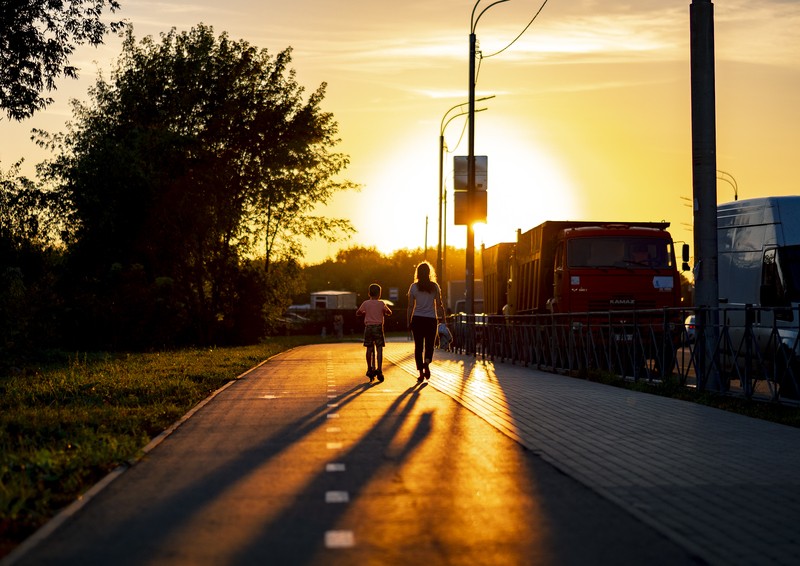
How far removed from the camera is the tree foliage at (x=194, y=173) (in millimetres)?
38281

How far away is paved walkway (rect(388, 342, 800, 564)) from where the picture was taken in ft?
21.1

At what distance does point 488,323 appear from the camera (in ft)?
98.6

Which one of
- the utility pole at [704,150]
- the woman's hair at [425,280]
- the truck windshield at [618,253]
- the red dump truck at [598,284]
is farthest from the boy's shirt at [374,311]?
the truck windshield at [618,253]

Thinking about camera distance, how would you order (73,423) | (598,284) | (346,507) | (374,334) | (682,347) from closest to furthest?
(346,507) → (73,423) → (682,347) → (374,334) → (598,284)

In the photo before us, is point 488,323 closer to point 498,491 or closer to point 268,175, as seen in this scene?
point 268,175

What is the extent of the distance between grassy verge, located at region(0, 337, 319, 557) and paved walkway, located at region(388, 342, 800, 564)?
369 centimetres

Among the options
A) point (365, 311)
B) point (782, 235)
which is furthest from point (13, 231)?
point (782, 235)

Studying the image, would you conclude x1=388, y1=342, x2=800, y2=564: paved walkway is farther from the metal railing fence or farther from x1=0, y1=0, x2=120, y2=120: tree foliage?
x1=0, y1=0, x2=120, y2=120: tree foliage

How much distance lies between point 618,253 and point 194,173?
22.2 metres

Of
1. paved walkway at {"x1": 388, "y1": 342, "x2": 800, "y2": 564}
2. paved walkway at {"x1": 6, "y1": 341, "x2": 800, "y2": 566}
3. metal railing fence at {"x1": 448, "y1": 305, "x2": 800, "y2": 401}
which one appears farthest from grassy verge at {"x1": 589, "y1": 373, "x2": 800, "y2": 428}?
paved walkway at {"x1": 6, "y1": 341, "x2": 800, "y2": 566}

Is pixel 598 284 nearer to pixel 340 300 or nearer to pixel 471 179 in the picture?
pixel 471 179

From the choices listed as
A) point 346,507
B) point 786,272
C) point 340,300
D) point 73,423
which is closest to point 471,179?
point 786,272

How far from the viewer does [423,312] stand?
17922 mm

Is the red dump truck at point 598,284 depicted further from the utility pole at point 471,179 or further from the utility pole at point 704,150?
the utility pole at point 471,179
